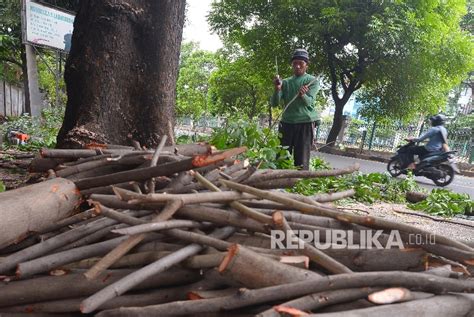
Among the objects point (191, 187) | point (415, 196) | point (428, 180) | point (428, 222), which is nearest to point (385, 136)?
point (428, 180)

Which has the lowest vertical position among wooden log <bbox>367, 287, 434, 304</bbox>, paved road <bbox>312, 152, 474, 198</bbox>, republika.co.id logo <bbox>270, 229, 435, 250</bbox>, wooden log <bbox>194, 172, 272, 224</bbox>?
paved road <bbox>312, 152, 474, 198</bbox>

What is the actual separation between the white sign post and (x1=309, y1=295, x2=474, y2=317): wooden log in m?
7.88

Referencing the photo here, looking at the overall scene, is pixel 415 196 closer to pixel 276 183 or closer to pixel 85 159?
pixel 276 183

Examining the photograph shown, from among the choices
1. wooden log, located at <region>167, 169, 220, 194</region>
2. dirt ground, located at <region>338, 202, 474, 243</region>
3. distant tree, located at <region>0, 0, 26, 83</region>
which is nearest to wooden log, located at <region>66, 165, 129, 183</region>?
wooden log, located at <region>167, 169, 220, 194</region>

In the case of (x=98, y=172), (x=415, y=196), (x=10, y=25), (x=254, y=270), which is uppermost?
(x=10, y=25)

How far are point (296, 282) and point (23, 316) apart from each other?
2.96ft

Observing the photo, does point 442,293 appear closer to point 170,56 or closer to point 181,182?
point 181,182

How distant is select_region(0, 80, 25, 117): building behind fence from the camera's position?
60.1ft

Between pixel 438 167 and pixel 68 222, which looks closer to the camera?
pixel 68 222

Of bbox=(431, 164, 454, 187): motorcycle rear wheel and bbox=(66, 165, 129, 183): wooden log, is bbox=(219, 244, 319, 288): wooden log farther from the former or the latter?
bbox=(431, 164, 454, 187): motorcycle rear wheel

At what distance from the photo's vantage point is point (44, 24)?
730cm

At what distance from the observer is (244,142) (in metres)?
4.71

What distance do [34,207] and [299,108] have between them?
12.8 feet

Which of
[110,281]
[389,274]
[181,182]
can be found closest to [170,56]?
[181,182]
